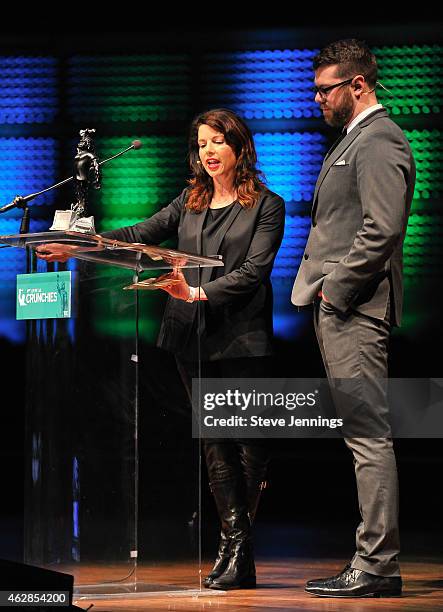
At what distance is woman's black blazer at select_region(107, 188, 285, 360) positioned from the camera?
3234 mm

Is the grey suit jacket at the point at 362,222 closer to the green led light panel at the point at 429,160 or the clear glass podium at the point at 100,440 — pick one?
the clear glass podium at the point at 100,440

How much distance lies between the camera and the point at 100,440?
9.94 ft

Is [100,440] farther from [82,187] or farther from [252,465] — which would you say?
[82,187]

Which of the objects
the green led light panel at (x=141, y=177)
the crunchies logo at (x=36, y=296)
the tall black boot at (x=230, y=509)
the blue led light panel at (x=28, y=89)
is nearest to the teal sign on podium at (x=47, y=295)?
the crunchies logo at (x=36, y=296)

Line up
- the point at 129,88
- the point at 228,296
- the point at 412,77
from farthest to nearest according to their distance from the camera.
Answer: the point at 129,88
the point at 412,77
the point at 228,296

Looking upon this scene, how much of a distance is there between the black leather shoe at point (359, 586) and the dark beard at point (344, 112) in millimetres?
1243

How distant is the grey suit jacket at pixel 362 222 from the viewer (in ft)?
9.86

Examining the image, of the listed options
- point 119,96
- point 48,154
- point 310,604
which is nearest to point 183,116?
point 119,96

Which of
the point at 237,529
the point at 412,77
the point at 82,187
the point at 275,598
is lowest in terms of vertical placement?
the point at 275,598

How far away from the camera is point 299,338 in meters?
5.26

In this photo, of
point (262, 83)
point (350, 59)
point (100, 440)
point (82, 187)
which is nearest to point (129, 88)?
point (262, 83)

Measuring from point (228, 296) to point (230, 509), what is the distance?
2.04 ft

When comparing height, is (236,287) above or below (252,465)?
above

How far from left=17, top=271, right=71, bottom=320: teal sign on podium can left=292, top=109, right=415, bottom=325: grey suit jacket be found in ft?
2.16
